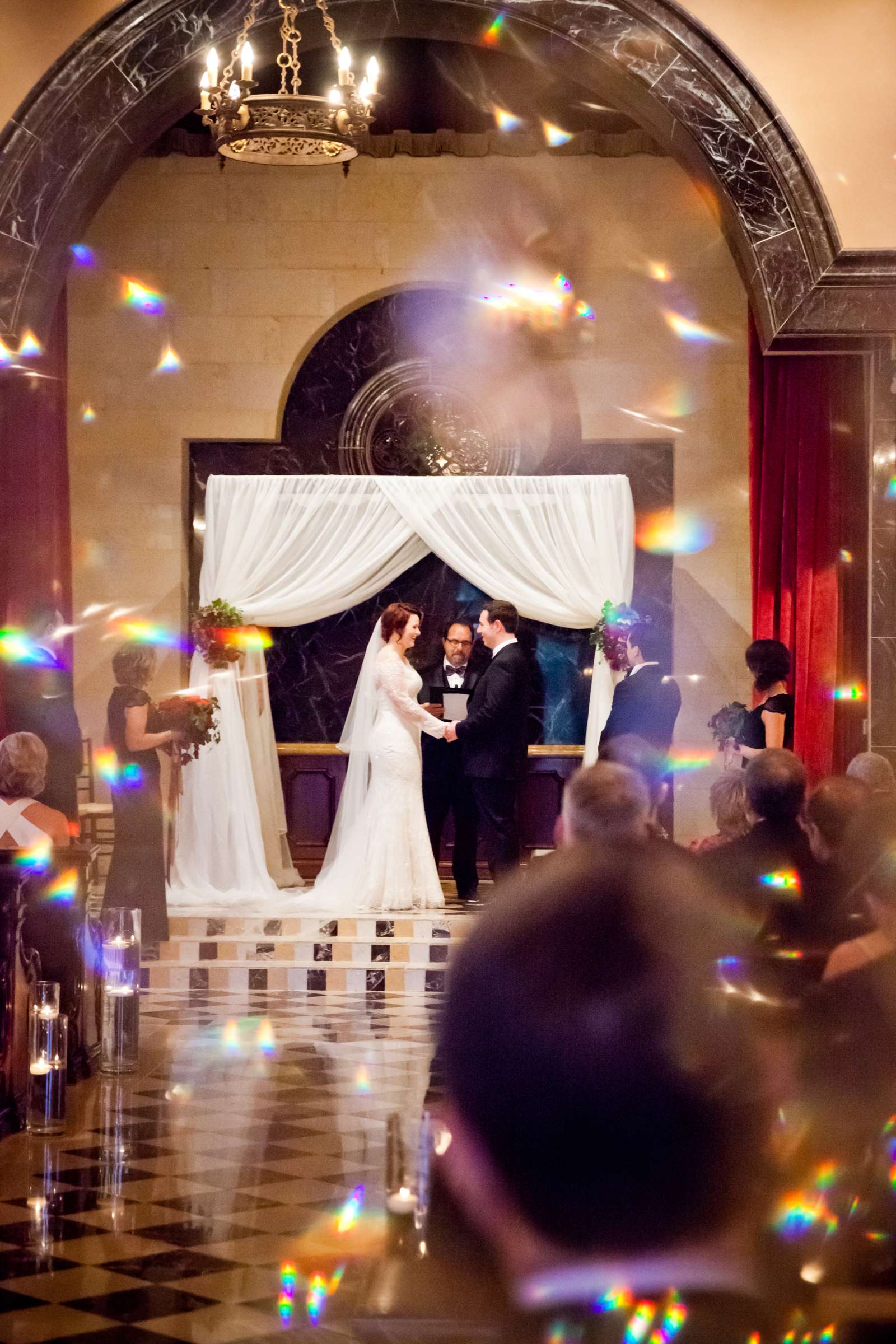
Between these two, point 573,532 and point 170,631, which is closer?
point 573,532

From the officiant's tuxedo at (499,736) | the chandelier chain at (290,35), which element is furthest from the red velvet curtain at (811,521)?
the chandelier chain at (290,35)

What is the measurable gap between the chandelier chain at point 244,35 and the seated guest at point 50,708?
2218mm

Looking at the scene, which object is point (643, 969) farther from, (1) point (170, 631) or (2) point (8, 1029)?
(1) point (170, 631)

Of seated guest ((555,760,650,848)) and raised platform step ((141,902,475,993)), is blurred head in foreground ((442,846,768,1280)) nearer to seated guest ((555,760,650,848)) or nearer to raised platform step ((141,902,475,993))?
seated guest ((555,760,650,848))

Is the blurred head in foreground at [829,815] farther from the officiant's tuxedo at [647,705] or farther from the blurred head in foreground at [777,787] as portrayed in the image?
the officiant's tuxedo at [647,705]

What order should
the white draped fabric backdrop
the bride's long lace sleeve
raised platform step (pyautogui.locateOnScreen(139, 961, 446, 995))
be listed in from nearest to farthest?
raised platform step (pyautogui.locateOnScreen(139, 961, 446, 995)) < the bride's long lace sleeve < the white draped fabric backdrop

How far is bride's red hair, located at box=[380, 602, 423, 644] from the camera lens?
8.39m

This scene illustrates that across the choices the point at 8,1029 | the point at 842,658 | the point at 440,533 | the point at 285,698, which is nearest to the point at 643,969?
the point at 8,1029

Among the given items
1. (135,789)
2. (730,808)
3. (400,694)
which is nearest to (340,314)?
(400,694)

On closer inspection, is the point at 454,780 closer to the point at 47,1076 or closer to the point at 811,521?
the point at 811,521

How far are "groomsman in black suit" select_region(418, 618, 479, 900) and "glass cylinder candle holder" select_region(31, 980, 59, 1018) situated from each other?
3646mm

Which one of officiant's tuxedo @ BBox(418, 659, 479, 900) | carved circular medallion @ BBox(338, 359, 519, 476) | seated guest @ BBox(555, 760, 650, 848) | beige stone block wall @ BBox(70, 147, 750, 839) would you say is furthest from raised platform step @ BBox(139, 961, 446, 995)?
seated guest @ BBox(555, 760, 650, 848)

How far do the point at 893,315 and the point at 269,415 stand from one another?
14.2 feet

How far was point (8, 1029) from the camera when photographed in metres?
5.14
